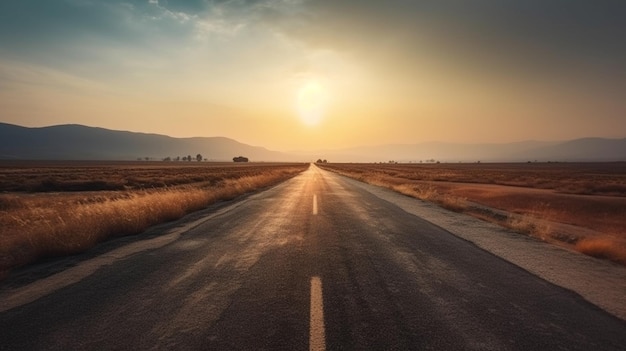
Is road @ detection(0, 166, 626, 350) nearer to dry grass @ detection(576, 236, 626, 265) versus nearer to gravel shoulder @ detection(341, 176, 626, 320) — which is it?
gravel shoulder @ detection(341, 176, 626, 320)

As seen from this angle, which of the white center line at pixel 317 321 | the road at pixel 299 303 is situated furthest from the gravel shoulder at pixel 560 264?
the white center line at pixel 317 321

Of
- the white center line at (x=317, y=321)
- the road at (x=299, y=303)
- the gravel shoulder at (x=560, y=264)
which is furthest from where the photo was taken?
the gravel shoulder at (x=560, y=264)

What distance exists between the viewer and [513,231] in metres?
11.0

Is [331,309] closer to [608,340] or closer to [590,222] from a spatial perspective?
[608,340]

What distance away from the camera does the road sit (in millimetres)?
3717

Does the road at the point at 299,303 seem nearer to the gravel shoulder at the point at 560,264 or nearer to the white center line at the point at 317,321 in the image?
the white center line at the point at 317,321

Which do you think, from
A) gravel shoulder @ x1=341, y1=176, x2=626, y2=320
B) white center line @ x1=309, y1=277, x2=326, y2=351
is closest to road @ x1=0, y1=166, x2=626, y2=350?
white center line @ x1=309, y1=277, x2=326, y2=351

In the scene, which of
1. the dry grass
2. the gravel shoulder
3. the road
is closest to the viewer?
the road

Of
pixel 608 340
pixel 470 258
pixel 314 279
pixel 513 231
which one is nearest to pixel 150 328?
pixel 314 279

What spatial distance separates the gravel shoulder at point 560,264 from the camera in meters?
5.32

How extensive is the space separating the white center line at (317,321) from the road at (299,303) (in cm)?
1

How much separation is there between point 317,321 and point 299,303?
0.65 m

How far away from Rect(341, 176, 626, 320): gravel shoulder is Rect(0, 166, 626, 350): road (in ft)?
1.13

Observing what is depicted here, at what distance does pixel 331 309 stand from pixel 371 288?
3.42 feet
